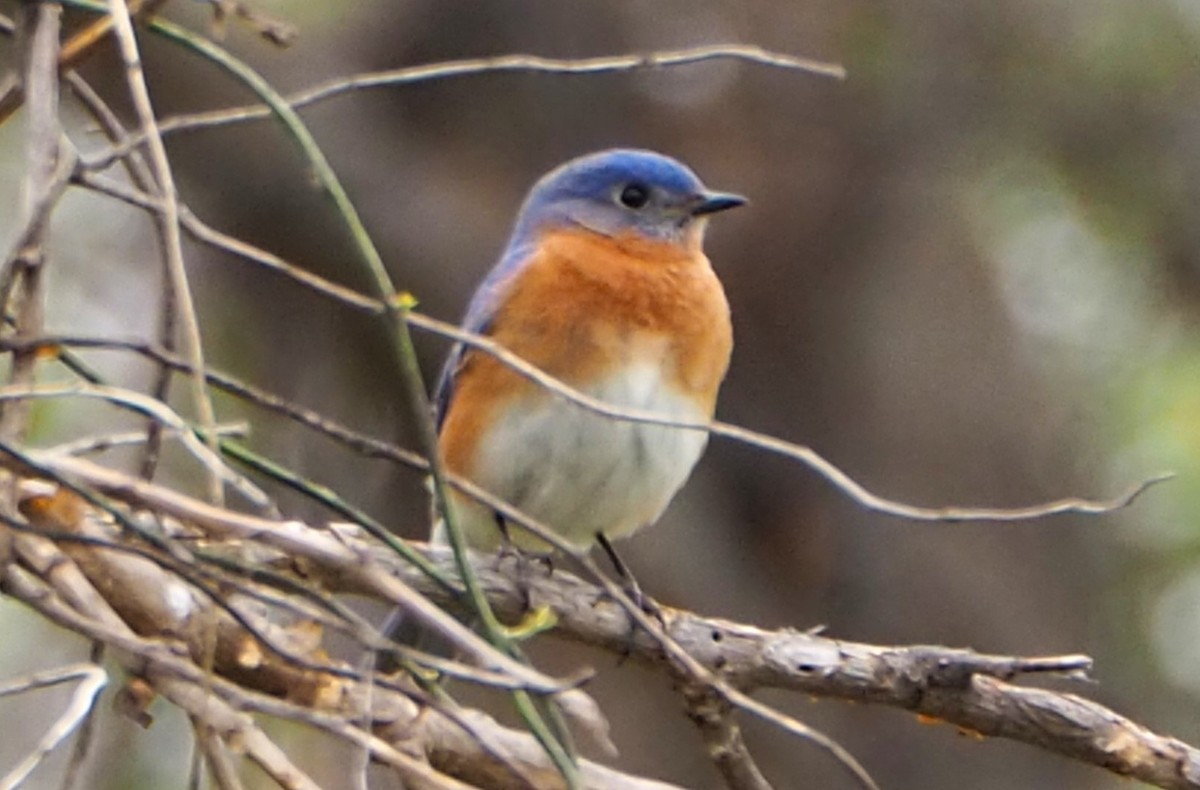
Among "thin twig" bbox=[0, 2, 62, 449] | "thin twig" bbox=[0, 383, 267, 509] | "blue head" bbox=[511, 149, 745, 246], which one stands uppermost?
"blue head" bbox=[511, 149, 745, 246]

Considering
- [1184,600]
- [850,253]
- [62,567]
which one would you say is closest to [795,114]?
[850,253]

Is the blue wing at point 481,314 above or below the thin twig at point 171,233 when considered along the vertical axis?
above

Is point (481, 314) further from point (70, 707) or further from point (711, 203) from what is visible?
point (70, 707)

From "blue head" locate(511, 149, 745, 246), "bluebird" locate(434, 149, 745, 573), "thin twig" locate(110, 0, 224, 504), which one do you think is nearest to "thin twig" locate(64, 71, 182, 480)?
"thin twig" locate(110, 0, 224, 504)

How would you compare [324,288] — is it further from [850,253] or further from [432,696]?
[850,253]

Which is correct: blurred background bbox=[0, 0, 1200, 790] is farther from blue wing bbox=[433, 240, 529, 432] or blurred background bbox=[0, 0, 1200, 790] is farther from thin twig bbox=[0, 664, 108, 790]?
thin twig bbox=[0, 664, 108, 790]

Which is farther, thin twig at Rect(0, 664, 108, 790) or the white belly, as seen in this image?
the white belly

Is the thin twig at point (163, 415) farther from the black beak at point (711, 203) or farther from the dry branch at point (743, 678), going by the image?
the black beak at point (711, 203)

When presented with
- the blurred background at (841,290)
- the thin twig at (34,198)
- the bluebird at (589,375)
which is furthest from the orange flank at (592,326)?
the thin twig at (34,198)
